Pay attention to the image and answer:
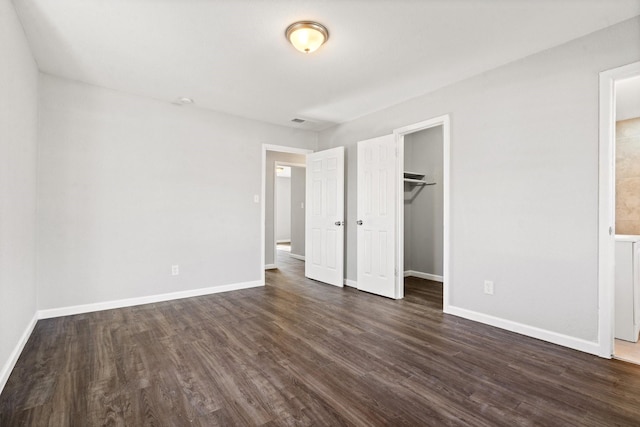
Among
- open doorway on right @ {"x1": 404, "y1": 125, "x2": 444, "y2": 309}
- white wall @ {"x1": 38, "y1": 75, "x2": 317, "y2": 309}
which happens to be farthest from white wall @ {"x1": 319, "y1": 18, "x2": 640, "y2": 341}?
white wall @ {"x1": 38, "y1": 75, "x2": 317, "y2": 309}

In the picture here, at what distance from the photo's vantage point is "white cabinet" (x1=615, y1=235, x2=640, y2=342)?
256cm

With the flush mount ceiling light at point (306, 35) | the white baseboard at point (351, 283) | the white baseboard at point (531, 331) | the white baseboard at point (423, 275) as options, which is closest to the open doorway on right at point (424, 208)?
the white baseboard at point (423, 275)

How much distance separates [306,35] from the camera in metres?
2.34

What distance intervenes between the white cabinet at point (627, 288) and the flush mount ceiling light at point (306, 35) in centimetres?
298

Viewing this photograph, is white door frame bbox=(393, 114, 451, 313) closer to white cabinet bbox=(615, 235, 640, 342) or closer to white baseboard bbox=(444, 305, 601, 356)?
white baseboard bbox=(444, 305, 601, 356)

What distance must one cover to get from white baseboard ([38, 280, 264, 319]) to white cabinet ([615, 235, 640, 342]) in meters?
4.00

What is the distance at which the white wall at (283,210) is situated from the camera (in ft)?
35.4

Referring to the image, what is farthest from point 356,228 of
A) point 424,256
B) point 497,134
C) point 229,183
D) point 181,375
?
point 181,375

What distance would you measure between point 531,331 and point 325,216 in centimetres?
298

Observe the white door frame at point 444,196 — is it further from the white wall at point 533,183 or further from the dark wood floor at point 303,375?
the dark wood floor at point 303,375

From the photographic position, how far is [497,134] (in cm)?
298

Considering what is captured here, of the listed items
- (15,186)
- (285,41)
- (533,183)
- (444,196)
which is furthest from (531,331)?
(15,186)

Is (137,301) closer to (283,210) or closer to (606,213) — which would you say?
(606,213)

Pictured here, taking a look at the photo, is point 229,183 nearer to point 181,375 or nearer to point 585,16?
point 181,375
